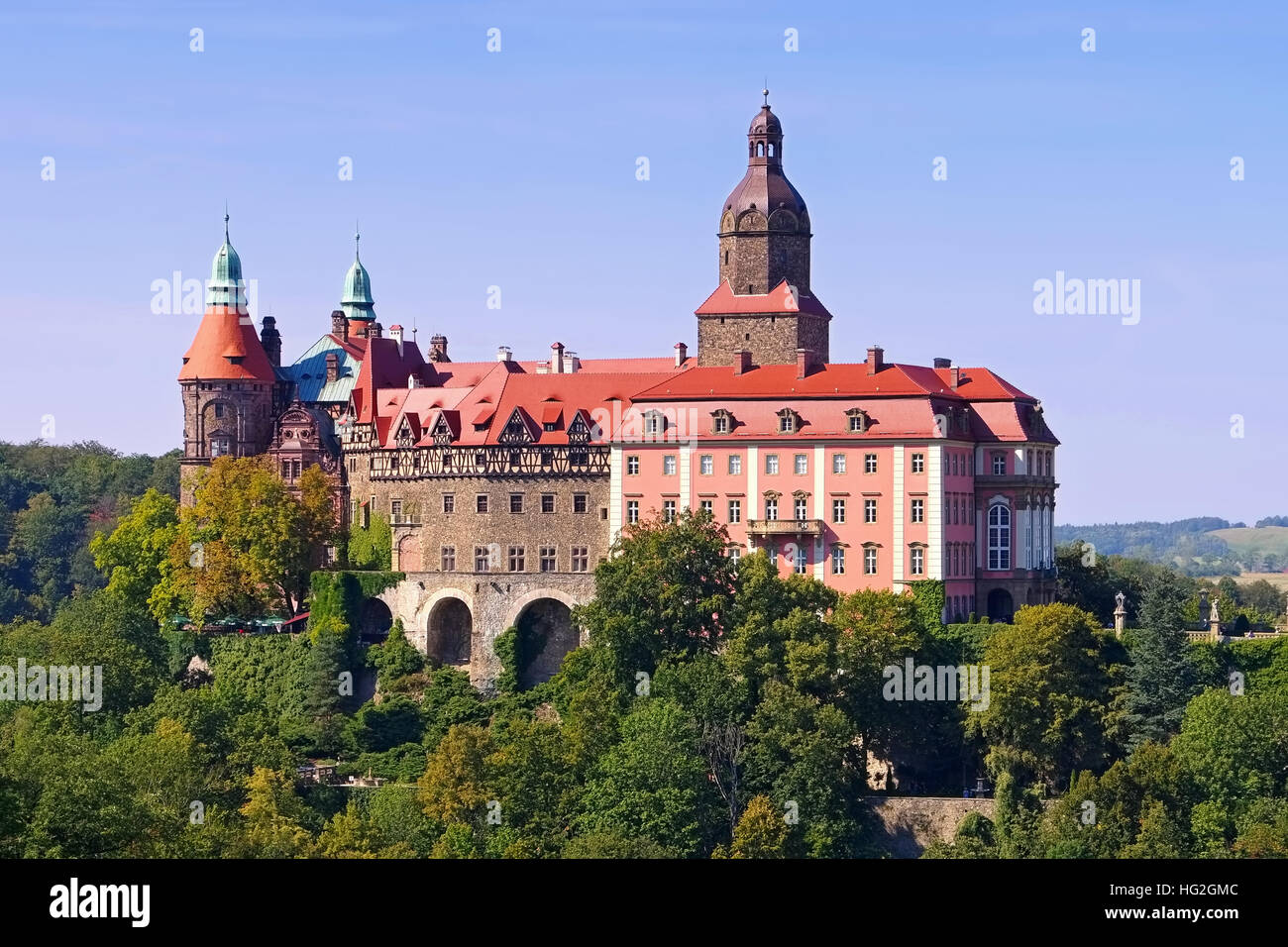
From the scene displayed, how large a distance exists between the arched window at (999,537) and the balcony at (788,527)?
556cm

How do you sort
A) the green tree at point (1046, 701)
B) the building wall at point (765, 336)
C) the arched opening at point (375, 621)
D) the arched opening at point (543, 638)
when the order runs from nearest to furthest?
the green tree at point (1046, 701) → the arched opening at point (543, 638) → the building wall at point (765, 336) → the arched opening at point (375, 621)

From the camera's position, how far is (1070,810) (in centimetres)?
6550

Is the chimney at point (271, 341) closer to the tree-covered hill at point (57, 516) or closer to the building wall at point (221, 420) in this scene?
the building wall at point (221, 420)

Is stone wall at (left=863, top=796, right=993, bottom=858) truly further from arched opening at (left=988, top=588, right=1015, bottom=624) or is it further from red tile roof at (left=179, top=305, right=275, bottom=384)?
red tile roof at (left=179, top=305, right=275, bottom=384)

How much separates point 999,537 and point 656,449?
11634 mm

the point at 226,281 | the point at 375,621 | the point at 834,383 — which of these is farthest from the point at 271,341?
the point at 834,383

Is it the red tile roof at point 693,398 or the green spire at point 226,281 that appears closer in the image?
the red tile roof at point 693,398

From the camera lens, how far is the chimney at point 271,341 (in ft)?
302

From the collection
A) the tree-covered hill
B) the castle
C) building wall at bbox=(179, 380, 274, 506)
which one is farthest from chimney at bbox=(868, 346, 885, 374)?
the tree-covered hill

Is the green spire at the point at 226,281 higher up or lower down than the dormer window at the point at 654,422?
higher up

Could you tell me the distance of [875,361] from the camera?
78438 mm

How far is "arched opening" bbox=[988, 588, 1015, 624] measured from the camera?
7706cm

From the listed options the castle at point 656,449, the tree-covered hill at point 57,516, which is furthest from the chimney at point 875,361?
the tree-covered hill at point 57,516
